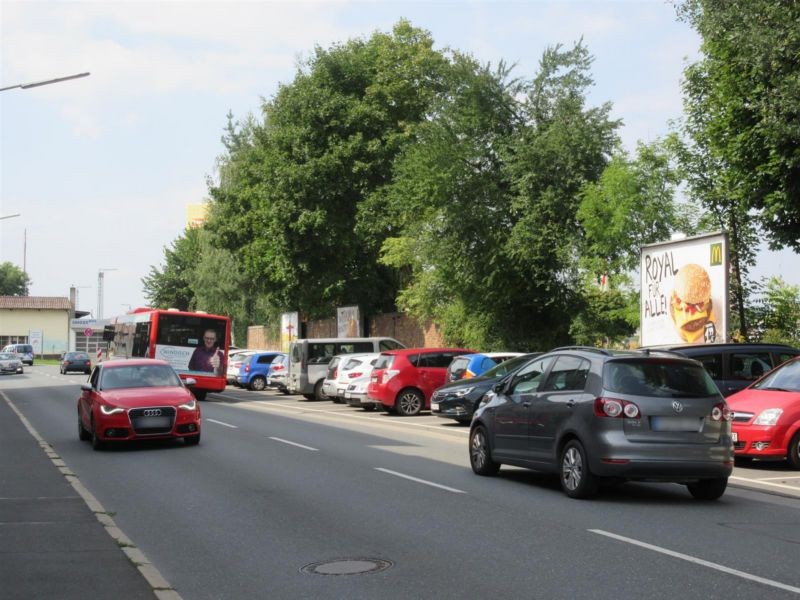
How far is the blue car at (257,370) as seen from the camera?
150ft

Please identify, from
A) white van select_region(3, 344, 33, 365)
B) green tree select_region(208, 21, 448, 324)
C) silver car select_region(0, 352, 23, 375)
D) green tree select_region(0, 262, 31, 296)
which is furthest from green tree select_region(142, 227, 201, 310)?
green tree select_region(0, 262, 31, 296)

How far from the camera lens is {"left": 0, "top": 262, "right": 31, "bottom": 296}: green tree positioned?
532 feet

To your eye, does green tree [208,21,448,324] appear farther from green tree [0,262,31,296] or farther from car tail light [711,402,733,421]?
green tree [0,262,31,296]

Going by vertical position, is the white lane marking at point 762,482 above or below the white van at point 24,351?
below

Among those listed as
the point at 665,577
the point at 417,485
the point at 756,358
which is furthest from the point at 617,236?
the point at 665,577

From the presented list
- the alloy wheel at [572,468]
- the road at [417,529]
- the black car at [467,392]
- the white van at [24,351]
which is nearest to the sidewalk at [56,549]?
the road at [417,529]

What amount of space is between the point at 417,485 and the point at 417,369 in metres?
15.5

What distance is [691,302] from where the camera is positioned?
A: 2452cm

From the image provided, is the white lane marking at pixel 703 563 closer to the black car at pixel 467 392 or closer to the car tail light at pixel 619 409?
the car tail light at pixel 619 409

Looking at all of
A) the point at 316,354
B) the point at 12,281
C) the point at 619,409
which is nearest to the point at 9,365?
the point at 316,354

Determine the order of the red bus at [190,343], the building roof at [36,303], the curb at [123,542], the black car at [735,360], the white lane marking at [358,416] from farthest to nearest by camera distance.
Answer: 1. the building roof at [36,303]
2. the red bus at [190,343]
3. the white lane marking at [358,416]
4. the black car at [735,360]
5. the curb at [123,542]

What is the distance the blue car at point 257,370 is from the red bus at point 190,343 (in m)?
7.96

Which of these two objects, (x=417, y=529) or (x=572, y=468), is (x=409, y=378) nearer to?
(x=572, y=468)

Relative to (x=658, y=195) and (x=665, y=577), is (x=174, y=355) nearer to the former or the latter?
(x=658, y=195)
